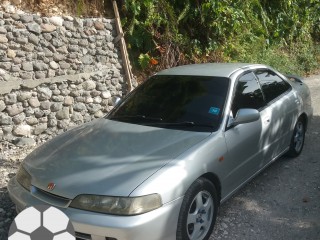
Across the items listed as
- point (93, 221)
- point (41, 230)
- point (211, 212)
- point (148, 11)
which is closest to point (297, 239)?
point (211, 212)

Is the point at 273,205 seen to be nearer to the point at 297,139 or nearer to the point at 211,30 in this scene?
the point at 297,139

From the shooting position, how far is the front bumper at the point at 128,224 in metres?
2.60

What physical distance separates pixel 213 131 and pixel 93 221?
141cm

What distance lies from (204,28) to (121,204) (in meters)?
6.97

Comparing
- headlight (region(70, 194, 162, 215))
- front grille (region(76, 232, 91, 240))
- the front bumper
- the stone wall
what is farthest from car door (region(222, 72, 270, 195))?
the stone wall

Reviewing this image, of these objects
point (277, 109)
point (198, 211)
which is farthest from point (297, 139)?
point (198, 211)

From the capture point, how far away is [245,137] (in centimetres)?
378

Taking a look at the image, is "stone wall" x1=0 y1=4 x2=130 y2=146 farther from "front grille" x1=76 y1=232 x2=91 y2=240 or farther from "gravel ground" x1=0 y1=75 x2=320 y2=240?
"front grille" x1=76 y1=232 x2=91 y2=240

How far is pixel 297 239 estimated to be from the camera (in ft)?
11.0

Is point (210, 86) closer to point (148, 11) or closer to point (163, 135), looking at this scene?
point (163, 135)

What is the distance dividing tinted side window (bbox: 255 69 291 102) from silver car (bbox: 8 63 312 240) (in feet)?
0.07

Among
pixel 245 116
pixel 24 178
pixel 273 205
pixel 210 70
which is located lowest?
pixel 273 205

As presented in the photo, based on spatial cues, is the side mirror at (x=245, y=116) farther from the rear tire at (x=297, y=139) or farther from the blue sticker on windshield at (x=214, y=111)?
the rear tire at (x=297, y=139)

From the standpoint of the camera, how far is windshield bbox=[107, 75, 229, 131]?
12.0 ft
